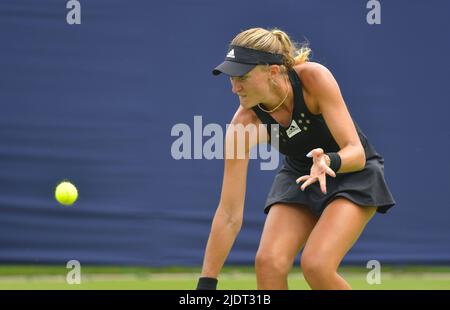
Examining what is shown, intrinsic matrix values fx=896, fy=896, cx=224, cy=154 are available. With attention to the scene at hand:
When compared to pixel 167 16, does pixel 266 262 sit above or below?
below

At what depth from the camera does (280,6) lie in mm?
7539

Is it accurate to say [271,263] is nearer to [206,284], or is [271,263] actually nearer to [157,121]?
[206,284]

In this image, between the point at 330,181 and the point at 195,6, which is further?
the point at 195,6

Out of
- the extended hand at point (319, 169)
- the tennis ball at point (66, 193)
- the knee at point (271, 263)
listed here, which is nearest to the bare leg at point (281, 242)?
the knee at point (271, 263)

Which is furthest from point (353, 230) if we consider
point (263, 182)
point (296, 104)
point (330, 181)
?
point (263, 182)

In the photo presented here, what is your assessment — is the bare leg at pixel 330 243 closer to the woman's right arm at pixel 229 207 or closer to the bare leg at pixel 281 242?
the bare leg at pixel 281 242

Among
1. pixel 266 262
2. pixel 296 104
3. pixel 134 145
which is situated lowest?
pixel 266 262

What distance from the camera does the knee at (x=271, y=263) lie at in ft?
13.4

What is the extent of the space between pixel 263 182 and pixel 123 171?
3.80 ft

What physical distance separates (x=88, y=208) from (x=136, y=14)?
5.42 feet

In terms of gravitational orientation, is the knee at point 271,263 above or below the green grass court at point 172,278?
below

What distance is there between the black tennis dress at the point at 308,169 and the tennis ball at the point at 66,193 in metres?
2.93

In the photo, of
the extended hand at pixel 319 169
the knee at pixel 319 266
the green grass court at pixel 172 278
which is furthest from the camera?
the green grass court at pixel 172 278

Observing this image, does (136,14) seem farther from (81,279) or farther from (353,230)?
(353,230)
